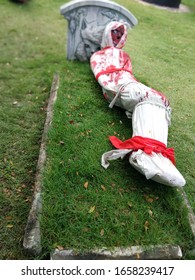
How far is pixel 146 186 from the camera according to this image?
3121 mm

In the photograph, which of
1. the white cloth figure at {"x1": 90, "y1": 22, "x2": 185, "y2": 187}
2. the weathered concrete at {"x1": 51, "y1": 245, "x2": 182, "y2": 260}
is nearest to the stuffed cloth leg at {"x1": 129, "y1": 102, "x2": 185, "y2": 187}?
the white cloth figure at {"x1": 90, "y1": 22, "x2": 185, "y2": 187}

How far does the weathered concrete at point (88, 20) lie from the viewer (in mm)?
5352

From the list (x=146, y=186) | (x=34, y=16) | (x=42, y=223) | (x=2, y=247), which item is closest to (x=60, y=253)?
(x=42, y=223)

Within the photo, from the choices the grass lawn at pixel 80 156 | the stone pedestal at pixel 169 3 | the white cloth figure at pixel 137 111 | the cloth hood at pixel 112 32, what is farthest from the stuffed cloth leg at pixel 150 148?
the stone pedestal at pixel 169 3

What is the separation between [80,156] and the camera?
11.2ft

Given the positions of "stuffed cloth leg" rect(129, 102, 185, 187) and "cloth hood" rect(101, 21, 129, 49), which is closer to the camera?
"stuffed cloth leg" rect(129, 102, 185, 187)

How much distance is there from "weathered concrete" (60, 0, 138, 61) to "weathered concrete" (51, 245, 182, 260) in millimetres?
3983

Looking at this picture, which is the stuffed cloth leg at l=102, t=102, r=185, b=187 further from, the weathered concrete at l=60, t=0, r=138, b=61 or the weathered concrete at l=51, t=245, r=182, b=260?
the weathered concrete at l=60, t=0, r=138, b=61

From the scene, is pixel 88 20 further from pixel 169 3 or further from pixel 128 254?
pixel 169 3

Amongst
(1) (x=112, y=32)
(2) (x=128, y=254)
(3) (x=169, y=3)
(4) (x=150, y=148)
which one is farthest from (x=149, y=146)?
(3) (x=169, y=3)

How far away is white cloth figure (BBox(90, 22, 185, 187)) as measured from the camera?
2.97 m

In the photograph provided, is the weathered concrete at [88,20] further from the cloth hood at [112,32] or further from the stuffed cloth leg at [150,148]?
the stuffed cloth leg at [150,148]

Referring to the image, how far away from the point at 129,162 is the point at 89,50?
3020mm

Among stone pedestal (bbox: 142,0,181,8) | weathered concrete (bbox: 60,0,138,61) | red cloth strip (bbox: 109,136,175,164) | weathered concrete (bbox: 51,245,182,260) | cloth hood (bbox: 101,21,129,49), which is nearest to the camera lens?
weathered concrete (bbox: 51,245,182,260)
